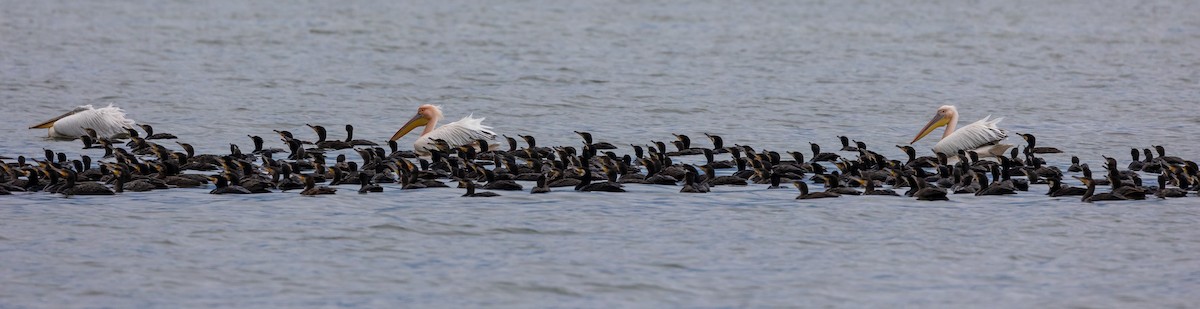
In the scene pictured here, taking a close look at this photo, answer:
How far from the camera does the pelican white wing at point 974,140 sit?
2209 cm

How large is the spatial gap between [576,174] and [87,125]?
30.3 ft

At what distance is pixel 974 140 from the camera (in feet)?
72.6

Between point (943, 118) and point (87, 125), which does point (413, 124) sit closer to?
point (87, 125)

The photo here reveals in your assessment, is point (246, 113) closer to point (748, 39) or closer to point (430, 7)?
point (748, 39)

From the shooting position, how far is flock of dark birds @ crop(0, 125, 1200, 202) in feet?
57.7

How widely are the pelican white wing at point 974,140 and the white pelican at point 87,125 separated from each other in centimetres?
1208

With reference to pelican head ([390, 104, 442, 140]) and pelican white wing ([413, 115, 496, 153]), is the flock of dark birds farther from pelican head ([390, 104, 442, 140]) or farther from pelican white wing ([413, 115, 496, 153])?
pelican head ([390, 104, 442, 140])

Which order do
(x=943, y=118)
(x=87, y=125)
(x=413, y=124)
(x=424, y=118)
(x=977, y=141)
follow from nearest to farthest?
1. (x=977, y=141)
2. (x=87, y=125)
3. (x=943, y=118)
4. (x=413, y=124)
5. (x=424, y=118)

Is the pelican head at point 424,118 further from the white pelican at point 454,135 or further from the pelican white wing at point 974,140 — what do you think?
the pelican white wing at point 974,140

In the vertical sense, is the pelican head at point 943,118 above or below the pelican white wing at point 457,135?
above

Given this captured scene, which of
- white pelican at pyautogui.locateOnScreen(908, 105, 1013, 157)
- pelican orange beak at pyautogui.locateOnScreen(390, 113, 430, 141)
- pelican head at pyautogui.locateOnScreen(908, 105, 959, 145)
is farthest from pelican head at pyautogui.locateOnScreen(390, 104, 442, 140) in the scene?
white pelican at pyautogui.locateOnScreen(908, 105, 1013, 157)

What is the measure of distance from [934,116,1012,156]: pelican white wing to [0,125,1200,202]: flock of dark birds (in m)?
1.32

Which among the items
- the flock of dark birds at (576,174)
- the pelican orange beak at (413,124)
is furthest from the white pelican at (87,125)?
the pelican orange beak at (413,124)

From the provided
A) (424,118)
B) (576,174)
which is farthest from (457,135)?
(576,174)
